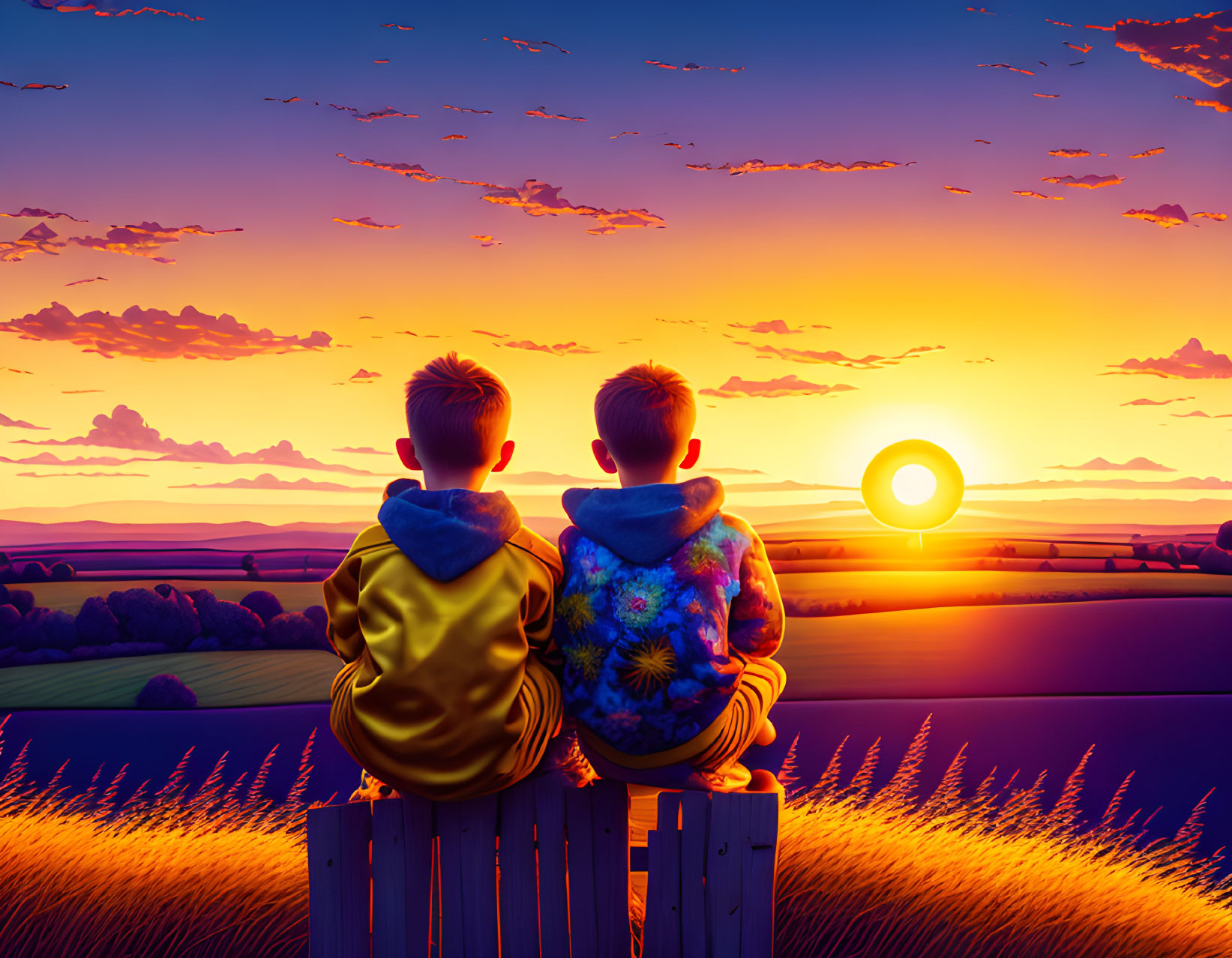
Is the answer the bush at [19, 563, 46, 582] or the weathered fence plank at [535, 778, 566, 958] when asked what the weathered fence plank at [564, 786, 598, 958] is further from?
the bush at [19, 563, 46, 582]

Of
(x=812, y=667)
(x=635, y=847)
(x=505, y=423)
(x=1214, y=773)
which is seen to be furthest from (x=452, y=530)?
(x=1214, y=773)

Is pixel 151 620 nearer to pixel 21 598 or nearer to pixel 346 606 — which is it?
pixel 21 598

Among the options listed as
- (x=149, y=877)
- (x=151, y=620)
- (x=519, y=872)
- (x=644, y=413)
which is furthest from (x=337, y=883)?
(x=151, y=620)

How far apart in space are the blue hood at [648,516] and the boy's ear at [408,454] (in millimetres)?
435

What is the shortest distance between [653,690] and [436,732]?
52 centimetres

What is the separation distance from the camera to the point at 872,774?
152 inches

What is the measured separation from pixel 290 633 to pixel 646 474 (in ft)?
12.5

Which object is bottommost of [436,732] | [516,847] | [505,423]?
[516,847]

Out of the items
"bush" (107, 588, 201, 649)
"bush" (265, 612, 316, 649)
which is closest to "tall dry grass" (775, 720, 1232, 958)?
"bush" (265, 612, 316, 649)

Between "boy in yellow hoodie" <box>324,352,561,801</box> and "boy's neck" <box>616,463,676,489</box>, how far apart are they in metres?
0.31

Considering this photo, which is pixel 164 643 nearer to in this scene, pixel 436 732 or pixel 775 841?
pixel 436 732

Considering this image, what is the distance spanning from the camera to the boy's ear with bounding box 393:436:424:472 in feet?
6.38

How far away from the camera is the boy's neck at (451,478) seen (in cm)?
189

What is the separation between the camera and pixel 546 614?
192 centimetres
